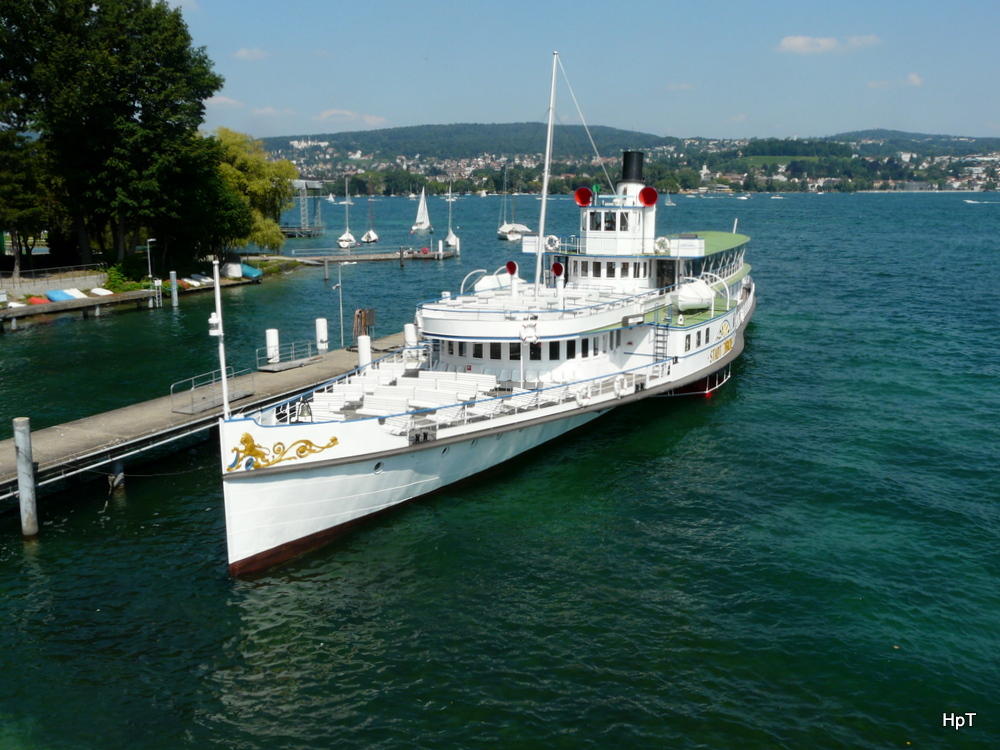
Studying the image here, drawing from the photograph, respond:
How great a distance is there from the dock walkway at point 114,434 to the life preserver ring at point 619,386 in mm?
12859

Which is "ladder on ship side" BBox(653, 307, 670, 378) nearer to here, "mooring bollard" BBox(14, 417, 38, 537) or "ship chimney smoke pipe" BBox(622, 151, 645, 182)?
"ship chimney smoke pipe" BBox(622, 151, 645, 182)

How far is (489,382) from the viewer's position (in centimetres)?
2798

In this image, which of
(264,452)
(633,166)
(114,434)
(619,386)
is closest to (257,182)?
(633,166)

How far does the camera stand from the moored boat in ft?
69.9

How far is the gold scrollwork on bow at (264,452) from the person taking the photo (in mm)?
20391

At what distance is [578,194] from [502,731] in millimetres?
26525

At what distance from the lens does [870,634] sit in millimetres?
18594

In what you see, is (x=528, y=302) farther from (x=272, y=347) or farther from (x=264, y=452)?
(x=264, y=452)

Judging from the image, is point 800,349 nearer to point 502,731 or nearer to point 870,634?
point 870,634

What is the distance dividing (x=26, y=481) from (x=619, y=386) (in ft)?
65.0

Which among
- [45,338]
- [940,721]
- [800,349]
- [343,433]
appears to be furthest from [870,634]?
[45,338]

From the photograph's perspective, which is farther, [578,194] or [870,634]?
[578,194]

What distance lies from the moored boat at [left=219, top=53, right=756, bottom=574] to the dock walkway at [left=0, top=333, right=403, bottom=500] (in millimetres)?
3230

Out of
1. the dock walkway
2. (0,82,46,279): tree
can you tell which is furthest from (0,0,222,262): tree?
the dock walkway
